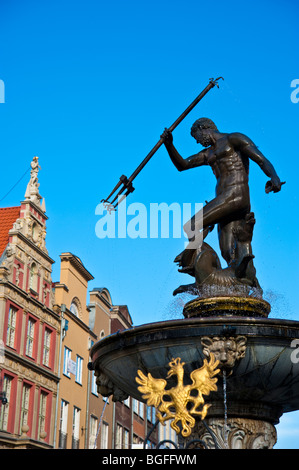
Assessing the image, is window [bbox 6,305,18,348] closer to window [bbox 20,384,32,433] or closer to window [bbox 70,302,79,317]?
window [bbox 20,384,32,433]

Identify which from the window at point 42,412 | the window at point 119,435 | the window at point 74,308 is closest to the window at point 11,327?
the window at point 42,412

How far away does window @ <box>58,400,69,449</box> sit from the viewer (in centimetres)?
3209

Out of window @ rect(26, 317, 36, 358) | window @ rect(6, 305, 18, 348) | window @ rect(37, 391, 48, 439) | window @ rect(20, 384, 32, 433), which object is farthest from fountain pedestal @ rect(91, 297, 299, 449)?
window @ rect(37, 391, 48, 439)

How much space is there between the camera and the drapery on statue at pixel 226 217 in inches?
319

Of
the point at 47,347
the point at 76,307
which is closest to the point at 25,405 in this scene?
the point at 47,347

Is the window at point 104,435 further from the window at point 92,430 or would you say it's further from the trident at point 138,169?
the trident at point 138,169

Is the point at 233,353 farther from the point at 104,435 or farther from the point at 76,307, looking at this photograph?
the point at 104,435

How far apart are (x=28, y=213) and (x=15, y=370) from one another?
774 centimetres

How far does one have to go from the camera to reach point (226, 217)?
27.9 ft

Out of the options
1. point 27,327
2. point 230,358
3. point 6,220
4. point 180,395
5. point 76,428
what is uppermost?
point 6,220

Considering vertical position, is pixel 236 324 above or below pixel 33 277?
below

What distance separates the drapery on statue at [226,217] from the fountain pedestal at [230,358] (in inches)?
17.0

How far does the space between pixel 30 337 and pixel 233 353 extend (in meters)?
25.0
